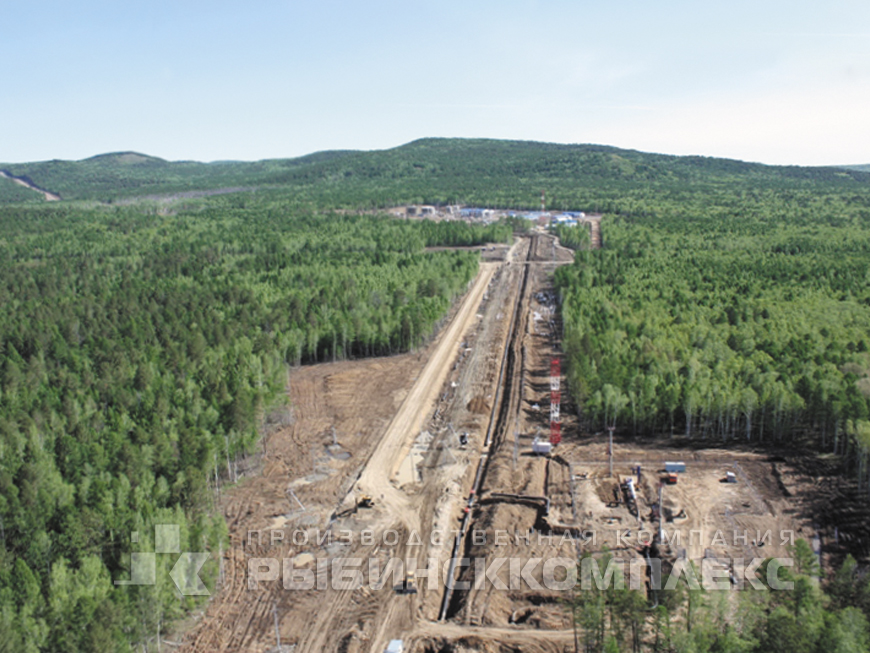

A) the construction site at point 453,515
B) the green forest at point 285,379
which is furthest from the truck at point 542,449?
the green forest at point 285,379

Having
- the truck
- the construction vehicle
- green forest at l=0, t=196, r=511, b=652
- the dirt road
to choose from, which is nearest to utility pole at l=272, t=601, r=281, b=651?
green forest at l=0, t=196, r=511, b=652

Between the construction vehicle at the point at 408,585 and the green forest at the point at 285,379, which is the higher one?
the green forest at the point at 285,379

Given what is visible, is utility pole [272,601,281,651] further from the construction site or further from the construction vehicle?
the construction vehicle

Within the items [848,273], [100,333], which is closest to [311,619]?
[100,333]

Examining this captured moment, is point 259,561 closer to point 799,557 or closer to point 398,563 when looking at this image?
point 398,563

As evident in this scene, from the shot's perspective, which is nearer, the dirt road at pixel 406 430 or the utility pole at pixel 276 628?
the utility pole at pixel 276 628

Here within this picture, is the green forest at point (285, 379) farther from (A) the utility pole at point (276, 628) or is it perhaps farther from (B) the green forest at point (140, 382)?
(A) the utility pole at point (276, 628)
